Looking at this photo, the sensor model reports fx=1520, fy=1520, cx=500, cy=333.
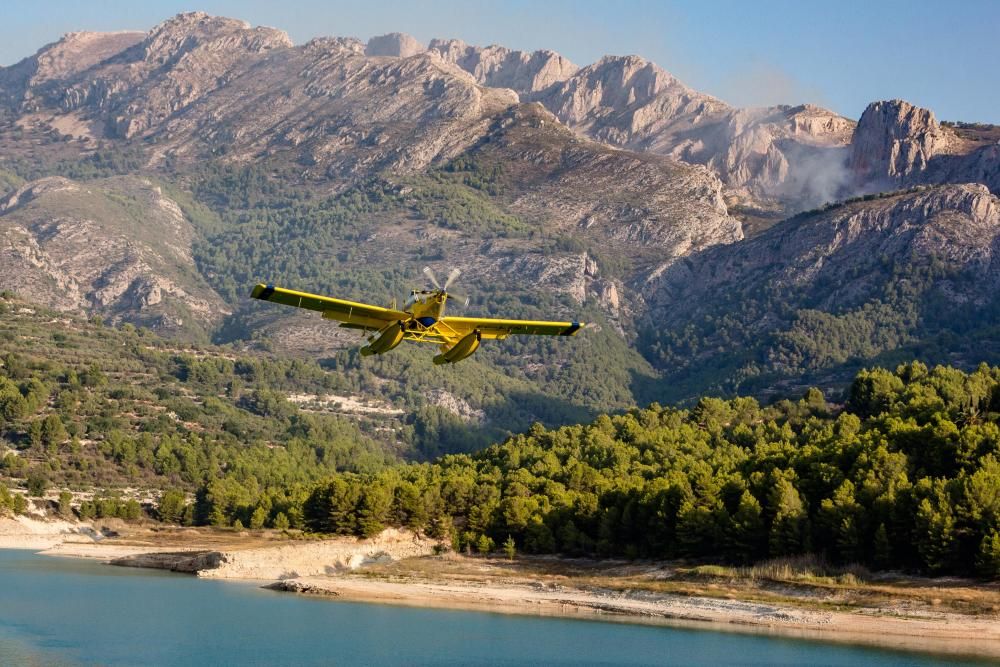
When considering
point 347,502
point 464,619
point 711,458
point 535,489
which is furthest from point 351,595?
point 711,458

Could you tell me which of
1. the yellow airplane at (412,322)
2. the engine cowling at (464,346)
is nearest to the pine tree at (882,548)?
the yellow airplane at (412,322)

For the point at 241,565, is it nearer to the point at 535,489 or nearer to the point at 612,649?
the point at 535,489

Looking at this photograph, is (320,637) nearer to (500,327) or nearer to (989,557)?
(500,327)

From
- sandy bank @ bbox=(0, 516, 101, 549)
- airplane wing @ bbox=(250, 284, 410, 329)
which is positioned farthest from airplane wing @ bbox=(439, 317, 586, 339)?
sandy bank @ bbox=(0, 516, 101, 549)

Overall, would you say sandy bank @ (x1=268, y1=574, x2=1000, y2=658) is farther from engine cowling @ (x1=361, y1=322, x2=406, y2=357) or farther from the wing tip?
the wing tip

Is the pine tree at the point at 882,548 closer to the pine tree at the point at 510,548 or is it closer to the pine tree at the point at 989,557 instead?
the pine tree at the point at 989,557

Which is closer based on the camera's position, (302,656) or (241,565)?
(302,656)

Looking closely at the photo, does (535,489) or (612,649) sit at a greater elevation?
(535,489)
